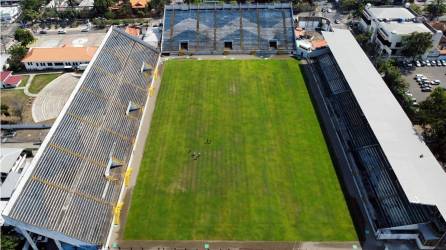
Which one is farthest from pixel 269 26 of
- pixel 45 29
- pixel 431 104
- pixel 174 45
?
pixel 45 29

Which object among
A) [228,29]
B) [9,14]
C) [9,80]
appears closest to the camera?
[9,80]

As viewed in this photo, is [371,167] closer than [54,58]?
Yes

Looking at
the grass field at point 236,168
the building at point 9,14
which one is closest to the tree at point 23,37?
the building at point 9,14

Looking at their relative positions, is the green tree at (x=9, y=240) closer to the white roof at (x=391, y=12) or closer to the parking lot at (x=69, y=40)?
the parking lot at (x=69, y=40)

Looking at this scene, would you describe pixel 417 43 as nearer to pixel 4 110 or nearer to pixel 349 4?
pixel 349 4

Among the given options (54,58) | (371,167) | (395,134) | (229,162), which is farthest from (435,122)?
(54,58)

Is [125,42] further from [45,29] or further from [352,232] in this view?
[352,232]
